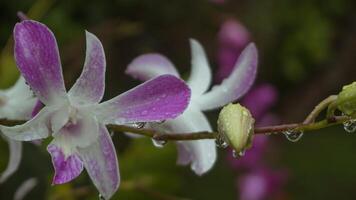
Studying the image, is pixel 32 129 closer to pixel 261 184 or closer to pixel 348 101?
pixel 348 101

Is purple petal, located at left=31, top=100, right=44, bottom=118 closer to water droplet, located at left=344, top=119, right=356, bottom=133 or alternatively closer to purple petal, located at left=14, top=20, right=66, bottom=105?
purple petal, located at left=14, top=20, right=66, bottom=105

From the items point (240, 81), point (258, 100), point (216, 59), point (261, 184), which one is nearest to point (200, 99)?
point (240, 81)

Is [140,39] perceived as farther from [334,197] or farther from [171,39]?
[334,197]

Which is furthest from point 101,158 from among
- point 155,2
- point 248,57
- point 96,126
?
point 155,2

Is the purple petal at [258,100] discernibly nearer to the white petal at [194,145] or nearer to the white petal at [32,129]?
the white petal at [194,145]

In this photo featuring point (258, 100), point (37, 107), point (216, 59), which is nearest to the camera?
point (37, 107)

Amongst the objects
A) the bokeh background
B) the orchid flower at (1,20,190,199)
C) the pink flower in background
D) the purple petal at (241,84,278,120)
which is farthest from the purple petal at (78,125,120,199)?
the pink flower in background
